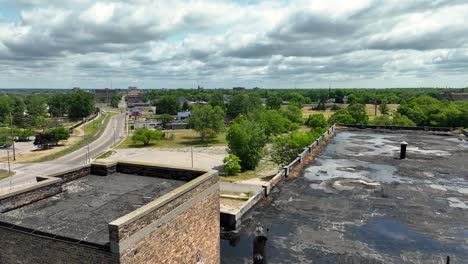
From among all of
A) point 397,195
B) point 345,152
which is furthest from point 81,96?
point 397,195

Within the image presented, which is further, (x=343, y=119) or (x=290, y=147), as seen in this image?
(x=343, y=119)

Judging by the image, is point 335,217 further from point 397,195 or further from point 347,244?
point 397,195

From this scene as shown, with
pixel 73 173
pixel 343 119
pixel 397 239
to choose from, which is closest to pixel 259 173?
pixel 343 119

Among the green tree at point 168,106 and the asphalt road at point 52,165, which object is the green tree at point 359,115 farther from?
the green tree at point 168,106

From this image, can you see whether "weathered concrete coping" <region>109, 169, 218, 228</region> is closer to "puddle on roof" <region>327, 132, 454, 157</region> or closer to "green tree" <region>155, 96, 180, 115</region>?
"puddle on roof" <region>327, 132, 454, 157</region>

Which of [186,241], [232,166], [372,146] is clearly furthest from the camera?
[232,166]

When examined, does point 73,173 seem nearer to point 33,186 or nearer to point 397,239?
point 33,186

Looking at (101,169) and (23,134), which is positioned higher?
(101,169)

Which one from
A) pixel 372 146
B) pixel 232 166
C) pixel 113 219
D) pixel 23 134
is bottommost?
pixel 232 166
